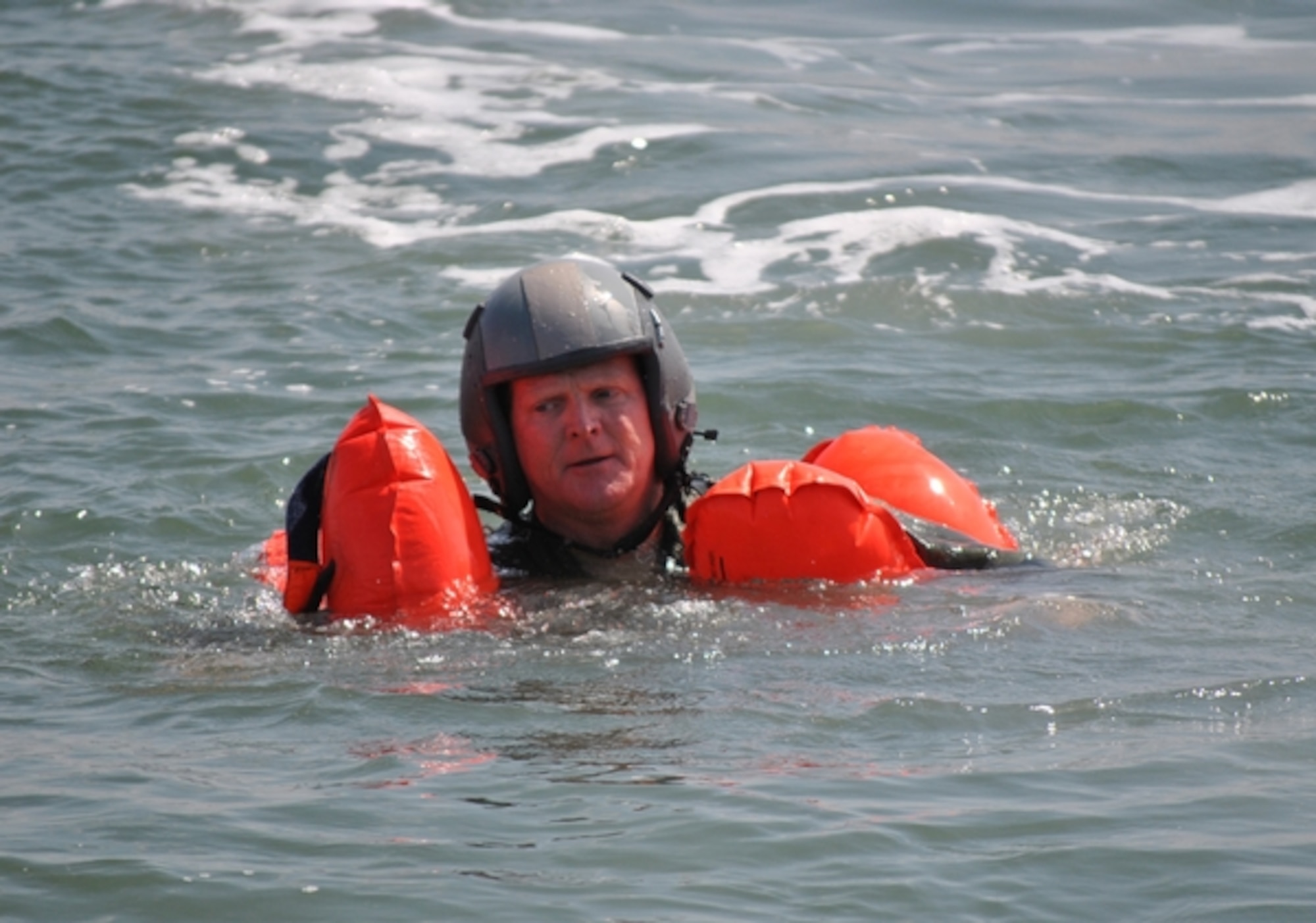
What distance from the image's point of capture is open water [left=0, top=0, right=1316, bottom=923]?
442 cm

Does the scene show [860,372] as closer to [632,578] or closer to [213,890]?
[632,578]

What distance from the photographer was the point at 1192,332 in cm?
1116

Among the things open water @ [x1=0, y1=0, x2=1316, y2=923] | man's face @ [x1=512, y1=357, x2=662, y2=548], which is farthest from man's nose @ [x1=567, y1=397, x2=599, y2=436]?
open water @ [x1=0, y1=0, x2=1316, y2=923]

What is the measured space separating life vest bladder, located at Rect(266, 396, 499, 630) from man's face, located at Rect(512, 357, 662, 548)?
0.34m

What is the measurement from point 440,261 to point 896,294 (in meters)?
3.19

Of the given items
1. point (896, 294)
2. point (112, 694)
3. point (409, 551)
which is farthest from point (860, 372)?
point (112, 694)

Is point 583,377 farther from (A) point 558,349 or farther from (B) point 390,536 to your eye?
(B) point 390,536

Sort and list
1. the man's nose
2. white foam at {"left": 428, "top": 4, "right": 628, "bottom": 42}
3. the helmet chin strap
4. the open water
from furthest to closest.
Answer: white foam at {"left": 428, "top": 4, "right": 628, "bottom": 42} < the helmet chin strap < the man's nose < the open water

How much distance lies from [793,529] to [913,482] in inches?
30.0

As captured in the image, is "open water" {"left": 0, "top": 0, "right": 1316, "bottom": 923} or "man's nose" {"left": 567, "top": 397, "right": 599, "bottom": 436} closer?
"open water" {"left": 0, "top": 0, "right": 1316, "bottom": 923}

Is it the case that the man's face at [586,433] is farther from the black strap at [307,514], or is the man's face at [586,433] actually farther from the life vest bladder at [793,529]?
the black strap at [307,514]

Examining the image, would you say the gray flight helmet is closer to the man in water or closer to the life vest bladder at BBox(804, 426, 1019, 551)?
the man in water

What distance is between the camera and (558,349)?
257 inches

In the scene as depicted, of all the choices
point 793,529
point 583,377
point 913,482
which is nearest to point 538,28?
point 913,482
